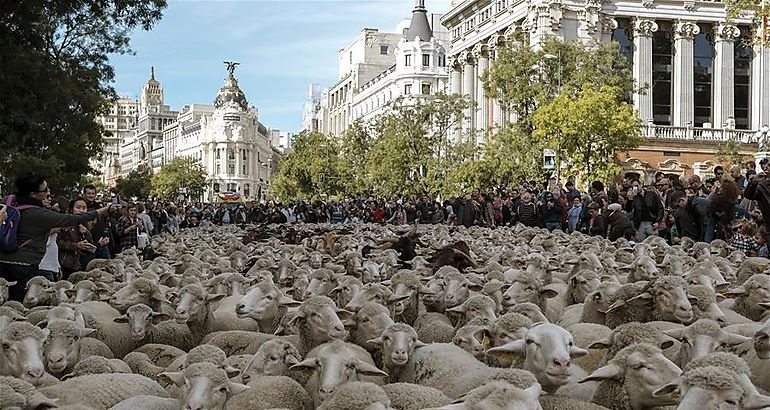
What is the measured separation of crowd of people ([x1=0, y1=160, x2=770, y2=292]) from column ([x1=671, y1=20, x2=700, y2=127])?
32.0 m

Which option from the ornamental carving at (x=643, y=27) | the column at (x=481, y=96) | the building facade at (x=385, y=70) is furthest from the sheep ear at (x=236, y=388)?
the building facade at (x=385, y=70)

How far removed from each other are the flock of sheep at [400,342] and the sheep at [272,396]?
0.01 m

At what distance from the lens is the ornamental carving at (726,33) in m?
55.6

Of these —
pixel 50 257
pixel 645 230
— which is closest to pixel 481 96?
pixel 645 230

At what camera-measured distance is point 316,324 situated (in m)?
6.10

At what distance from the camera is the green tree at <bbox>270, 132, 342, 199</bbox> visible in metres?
80.3

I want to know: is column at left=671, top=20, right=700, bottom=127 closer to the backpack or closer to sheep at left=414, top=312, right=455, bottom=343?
sheep at left=414, top=312, right=455, bottom=343

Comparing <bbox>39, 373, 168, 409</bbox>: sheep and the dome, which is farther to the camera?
the dome

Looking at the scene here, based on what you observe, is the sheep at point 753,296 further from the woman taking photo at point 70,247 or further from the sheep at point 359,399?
the woman taking photo at point 70,247

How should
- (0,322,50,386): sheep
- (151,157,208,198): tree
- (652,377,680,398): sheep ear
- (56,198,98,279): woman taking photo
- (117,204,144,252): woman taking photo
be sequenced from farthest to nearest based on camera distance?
(151,157,208,198): tree → (117,204,144,252): woman taking photo → (56,198,98,279): woman taking photo → (0,322,50,386): sheep → (652,377,680,398): sheep ear

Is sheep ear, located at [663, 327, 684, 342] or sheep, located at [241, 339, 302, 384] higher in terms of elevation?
sheep ear, located at [663, 327, 684, 342]

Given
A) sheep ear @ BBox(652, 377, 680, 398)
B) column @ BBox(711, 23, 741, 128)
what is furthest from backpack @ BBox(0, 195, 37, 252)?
column @ BBox(711, 23, 741, 128)

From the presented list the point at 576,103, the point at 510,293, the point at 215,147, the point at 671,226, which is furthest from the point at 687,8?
the point at 215,147

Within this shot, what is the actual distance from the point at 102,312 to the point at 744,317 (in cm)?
529
